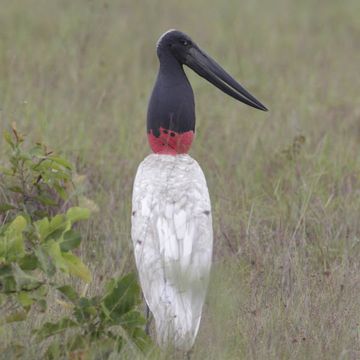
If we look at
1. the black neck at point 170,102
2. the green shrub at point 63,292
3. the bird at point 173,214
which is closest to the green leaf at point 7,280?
the green shrub at point 63,292

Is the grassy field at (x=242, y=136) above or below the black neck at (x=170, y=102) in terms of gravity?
below

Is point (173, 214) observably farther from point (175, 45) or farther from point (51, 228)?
point (175, 45)

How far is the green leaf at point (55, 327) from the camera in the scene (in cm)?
381

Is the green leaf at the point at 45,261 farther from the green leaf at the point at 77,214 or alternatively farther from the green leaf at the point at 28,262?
the green leaf at the point at 77,214

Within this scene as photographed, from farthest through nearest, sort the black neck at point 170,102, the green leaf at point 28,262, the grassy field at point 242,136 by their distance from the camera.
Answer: the black neck at point 170,102
the grassy field at point 242,136
the green leaf at point 28,262

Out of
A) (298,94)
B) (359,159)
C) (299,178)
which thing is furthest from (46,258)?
(298,94)

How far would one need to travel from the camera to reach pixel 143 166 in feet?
15.2

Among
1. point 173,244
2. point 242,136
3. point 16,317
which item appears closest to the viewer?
point 16,317

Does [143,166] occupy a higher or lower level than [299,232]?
higher

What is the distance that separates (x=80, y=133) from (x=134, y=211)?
223 cm

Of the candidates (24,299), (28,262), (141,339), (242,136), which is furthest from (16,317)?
(242,136)

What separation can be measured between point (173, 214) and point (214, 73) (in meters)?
1.09

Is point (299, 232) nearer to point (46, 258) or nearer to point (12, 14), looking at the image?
point (46, 258)

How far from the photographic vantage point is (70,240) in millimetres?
3723
